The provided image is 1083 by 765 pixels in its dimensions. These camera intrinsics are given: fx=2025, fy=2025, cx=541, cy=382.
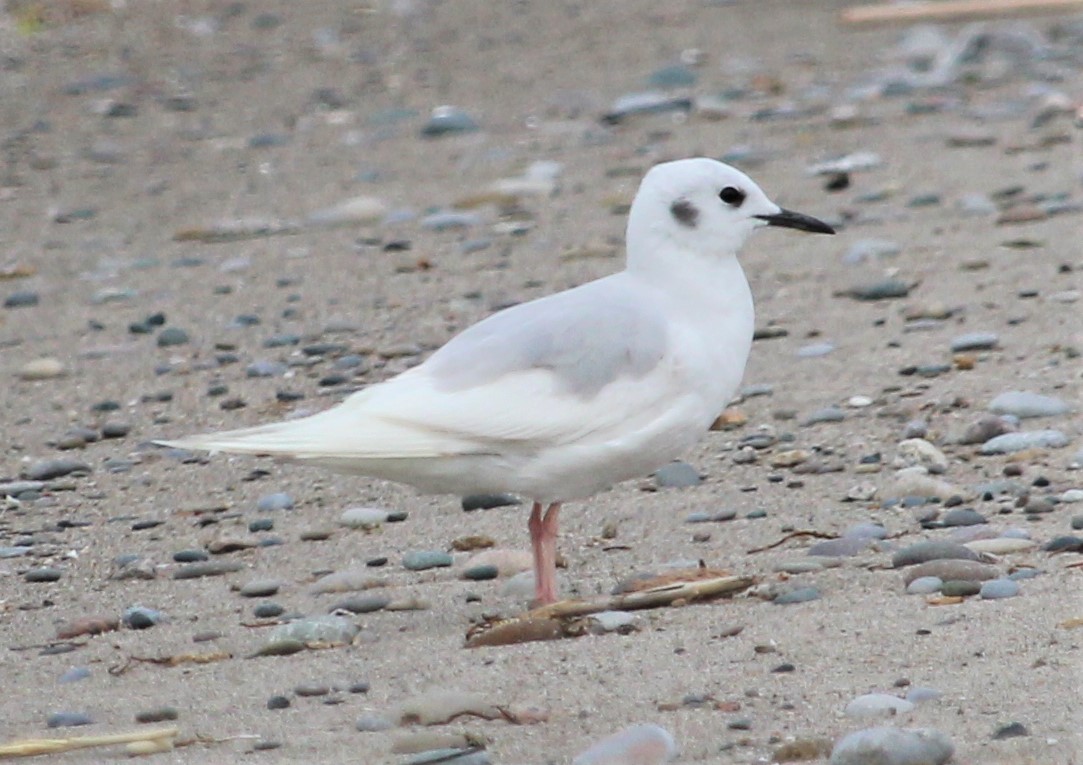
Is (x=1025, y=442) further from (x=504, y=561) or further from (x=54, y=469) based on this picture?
(x=54, y=469)

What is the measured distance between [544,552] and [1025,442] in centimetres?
144

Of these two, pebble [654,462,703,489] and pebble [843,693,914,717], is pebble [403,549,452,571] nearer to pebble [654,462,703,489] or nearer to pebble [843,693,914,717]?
pebble [654,462,703,489]

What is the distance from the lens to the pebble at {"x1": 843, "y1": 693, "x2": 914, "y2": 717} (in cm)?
334

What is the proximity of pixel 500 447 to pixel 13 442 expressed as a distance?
249 centimetres

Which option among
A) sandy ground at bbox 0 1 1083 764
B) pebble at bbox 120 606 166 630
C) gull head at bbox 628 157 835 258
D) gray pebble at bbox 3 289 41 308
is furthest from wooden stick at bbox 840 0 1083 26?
pebble at bbox 120 606 166 630

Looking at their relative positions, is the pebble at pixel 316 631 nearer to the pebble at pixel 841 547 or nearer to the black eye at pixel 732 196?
the pebble at pixel 841 547

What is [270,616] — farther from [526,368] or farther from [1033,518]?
[1033,518]

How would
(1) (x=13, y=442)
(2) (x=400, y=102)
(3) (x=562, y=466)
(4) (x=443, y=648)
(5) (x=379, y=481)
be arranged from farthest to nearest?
1. (2) (x=400, y=102)
2. (1) (x=13, y=442)
3. (5) (x=379, y=481)
4. (3) (x=562, y=466)
5. (4) (x=443, y=648)

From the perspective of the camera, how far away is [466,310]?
7258 millimetres

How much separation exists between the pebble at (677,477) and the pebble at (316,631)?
1270 millimetres

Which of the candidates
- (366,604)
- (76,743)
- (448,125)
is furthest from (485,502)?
(448,125)

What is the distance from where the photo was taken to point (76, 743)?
3539mm

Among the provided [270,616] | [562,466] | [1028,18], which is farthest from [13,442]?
[1028,18]

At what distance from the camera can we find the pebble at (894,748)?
3.09 m
